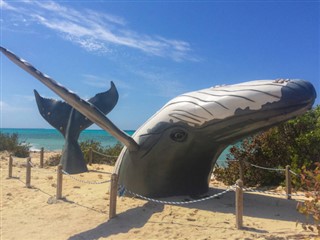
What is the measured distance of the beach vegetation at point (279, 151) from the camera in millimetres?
10352

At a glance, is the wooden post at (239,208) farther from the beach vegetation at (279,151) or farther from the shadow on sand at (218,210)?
the beach vegetation at (279,151)

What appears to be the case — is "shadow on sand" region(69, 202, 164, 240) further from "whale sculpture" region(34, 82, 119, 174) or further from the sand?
"whale sculpture" region(34, 82, 119, 174)

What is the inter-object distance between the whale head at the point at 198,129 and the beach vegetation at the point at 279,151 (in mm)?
3248

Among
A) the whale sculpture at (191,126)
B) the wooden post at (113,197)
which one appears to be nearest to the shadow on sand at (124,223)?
the wooden post at (113,197)

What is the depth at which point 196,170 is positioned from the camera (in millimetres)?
7406

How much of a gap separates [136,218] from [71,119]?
18.0ft

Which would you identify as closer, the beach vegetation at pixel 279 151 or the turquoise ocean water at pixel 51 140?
the beach vegetation at pixel 279 151

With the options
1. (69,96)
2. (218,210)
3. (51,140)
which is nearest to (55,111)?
(69,96)

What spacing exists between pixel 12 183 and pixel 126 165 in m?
4.09

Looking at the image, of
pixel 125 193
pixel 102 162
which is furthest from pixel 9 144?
pixel 125 193

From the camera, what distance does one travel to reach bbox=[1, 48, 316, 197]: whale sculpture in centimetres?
645

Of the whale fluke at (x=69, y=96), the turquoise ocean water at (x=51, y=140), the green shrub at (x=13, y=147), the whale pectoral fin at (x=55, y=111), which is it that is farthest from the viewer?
the turquoise ocean water at (x=51, y=140)

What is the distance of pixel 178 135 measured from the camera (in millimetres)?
7113

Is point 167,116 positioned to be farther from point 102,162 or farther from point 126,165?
point 102,162
